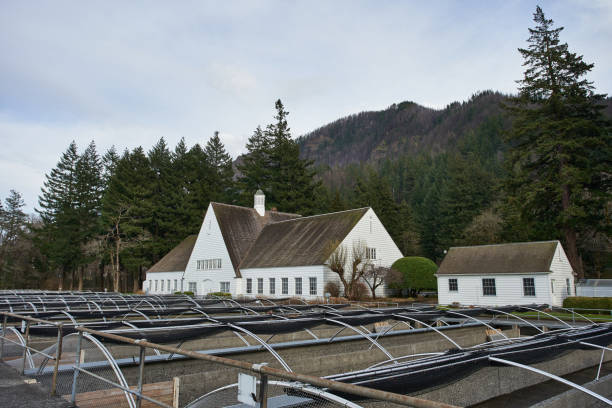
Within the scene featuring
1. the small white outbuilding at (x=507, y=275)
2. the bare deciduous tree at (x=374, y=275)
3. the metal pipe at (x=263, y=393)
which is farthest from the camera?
the bare deciduous tree at (x=374, y=275)

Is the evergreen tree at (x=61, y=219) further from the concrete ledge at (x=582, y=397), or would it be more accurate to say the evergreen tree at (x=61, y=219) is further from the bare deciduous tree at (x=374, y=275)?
the concrete ledge at (x=582, y=397)

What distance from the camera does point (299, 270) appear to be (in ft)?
114

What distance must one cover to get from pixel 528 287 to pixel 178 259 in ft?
127

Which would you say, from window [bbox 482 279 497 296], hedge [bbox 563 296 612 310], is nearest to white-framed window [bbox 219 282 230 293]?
window [bbox 482 279 497 296]

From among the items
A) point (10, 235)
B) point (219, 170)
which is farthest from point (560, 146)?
point (10, 235)

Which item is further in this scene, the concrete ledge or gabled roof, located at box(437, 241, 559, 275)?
gabled roof, located at box(437, 241, 559, 275)

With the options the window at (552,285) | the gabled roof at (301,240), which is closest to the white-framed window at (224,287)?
the gabled roof at (301,240)

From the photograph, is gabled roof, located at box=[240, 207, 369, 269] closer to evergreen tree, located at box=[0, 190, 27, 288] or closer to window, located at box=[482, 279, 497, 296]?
window, located at box=[482, 279, 497, 296]

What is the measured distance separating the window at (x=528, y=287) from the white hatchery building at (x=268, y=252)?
36.8ft

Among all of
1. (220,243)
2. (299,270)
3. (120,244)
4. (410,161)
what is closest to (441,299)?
(299,270)

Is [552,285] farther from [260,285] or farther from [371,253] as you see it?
[260,285]

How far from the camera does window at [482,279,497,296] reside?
28547 millimetres

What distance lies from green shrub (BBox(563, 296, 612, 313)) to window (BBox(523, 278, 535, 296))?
6.13ft

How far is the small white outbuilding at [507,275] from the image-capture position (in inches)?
1044
